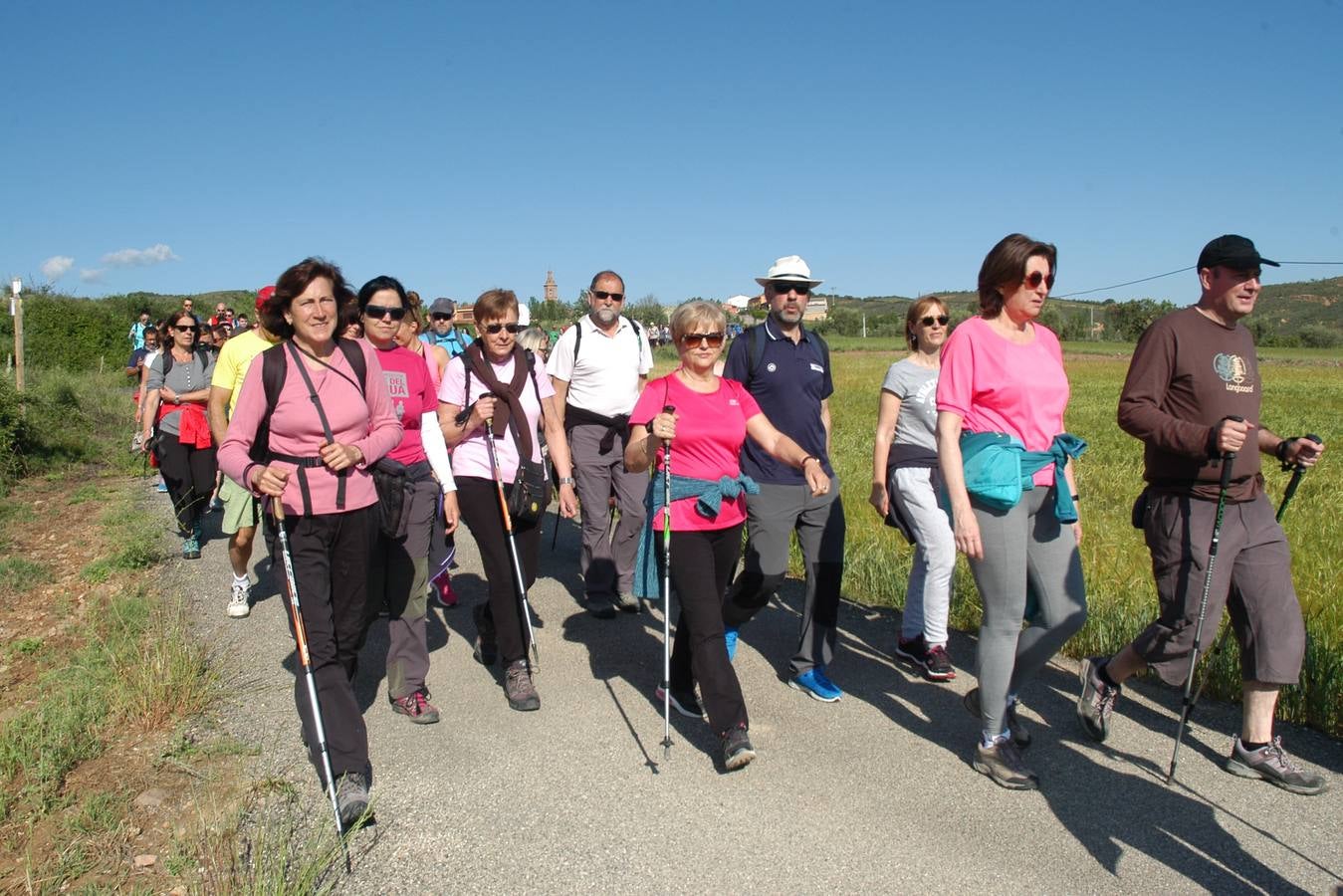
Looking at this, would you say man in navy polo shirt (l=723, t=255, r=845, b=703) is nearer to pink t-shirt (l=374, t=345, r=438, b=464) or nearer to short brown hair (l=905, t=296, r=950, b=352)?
short brown hair (l=905, t=296, r=950, b=352)

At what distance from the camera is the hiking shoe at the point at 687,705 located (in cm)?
487

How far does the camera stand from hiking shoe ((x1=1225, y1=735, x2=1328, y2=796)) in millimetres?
3863

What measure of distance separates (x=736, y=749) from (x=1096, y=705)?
1660 millimetres

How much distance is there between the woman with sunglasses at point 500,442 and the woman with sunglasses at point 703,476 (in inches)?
37.8

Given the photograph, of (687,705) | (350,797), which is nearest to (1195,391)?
(687,705)

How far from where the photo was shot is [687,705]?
4.90 m

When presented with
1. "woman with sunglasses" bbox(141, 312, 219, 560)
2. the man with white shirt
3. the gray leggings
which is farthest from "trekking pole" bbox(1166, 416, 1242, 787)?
"woman with sunglasses" bbox(141, 312, 219, 560)

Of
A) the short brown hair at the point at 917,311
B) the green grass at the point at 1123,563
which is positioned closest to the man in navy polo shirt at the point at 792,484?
the short brown hair at the point at 917,311

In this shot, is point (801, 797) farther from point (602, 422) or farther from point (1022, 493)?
point (602, 422)

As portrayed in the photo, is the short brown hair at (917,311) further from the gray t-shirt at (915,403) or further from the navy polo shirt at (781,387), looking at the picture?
the navy polo shirt at (781,387)

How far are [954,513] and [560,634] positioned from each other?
3119mm

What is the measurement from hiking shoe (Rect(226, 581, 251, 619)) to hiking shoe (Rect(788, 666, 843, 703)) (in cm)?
398

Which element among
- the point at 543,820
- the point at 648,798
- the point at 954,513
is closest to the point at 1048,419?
the point at 954,513

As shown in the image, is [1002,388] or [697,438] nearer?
[1002,388]
